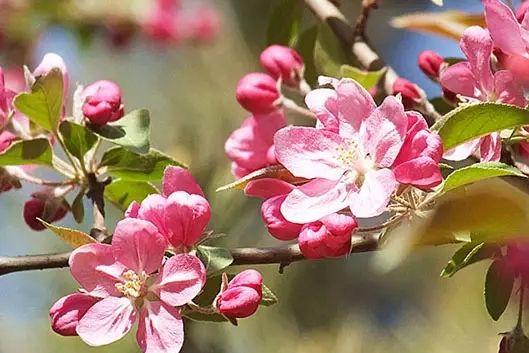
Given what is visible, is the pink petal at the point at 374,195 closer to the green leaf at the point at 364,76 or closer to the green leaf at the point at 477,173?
the green leaf at the point at 477,173

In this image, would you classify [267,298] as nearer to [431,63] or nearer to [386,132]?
[386,132]

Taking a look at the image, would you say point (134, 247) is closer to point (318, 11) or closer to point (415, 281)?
point (318, 11)

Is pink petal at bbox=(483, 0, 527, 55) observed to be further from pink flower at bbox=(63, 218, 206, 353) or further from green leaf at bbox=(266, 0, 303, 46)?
green leaf at bbox=(266, 0, 303, 46)

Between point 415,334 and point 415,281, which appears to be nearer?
point 415,334

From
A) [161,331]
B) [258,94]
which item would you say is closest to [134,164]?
[258,94]

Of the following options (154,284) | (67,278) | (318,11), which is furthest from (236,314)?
(67,278)

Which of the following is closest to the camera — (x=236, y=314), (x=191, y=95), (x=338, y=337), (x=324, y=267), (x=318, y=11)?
(x=236, y=314)

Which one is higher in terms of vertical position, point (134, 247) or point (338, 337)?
point (134, 247)
